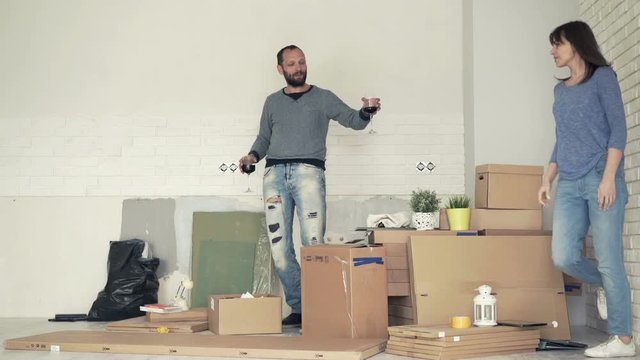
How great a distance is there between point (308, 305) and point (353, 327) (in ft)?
1.21

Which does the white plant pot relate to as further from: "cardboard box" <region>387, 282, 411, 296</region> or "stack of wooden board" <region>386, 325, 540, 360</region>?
"stack of wooden board" <region>386, 325, 540, 360</region>

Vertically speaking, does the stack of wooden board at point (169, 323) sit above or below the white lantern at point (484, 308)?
below

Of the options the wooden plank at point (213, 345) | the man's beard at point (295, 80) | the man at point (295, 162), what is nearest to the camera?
the wooden plank at point (213, 345)

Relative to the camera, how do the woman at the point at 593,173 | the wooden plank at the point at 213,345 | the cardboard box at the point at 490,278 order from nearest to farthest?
the woman at the point at 593,173 < the wooden plank at the point at 213,345 < the cardboard box at the point at 490,278

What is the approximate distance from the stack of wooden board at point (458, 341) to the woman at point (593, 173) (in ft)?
1.12

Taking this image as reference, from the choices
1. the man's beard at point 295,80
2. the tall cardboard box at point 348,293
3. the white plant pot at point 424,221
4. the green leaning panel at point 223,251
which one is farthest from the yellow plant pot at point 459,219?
the green leaning panel at point 223,251

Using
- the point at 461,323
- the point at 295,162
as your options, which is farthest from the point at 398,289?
the point at 295,162

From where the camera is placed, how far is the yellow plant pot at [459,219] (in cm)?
480

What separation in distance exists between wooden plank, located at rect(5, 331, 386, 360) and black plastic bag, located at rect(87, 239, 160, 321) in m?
1.22

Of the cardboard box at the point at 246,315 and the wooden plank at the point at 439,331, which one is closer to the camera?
the wooden plank at the point at 439,331

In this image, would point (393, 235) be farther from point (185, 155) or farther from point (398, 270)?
point (185, 155)

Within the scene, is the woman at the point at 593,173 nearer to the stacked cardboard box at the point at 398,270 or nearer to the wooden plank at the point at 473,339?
the wooden plank at the point at 473,339

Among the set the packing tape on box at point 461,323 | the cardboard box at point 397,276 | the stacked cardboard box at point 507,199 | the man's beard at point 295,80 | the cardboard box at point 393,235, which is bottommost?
the packing tape on box at point 461,323

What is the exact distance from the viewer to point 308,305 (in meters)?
4.55
